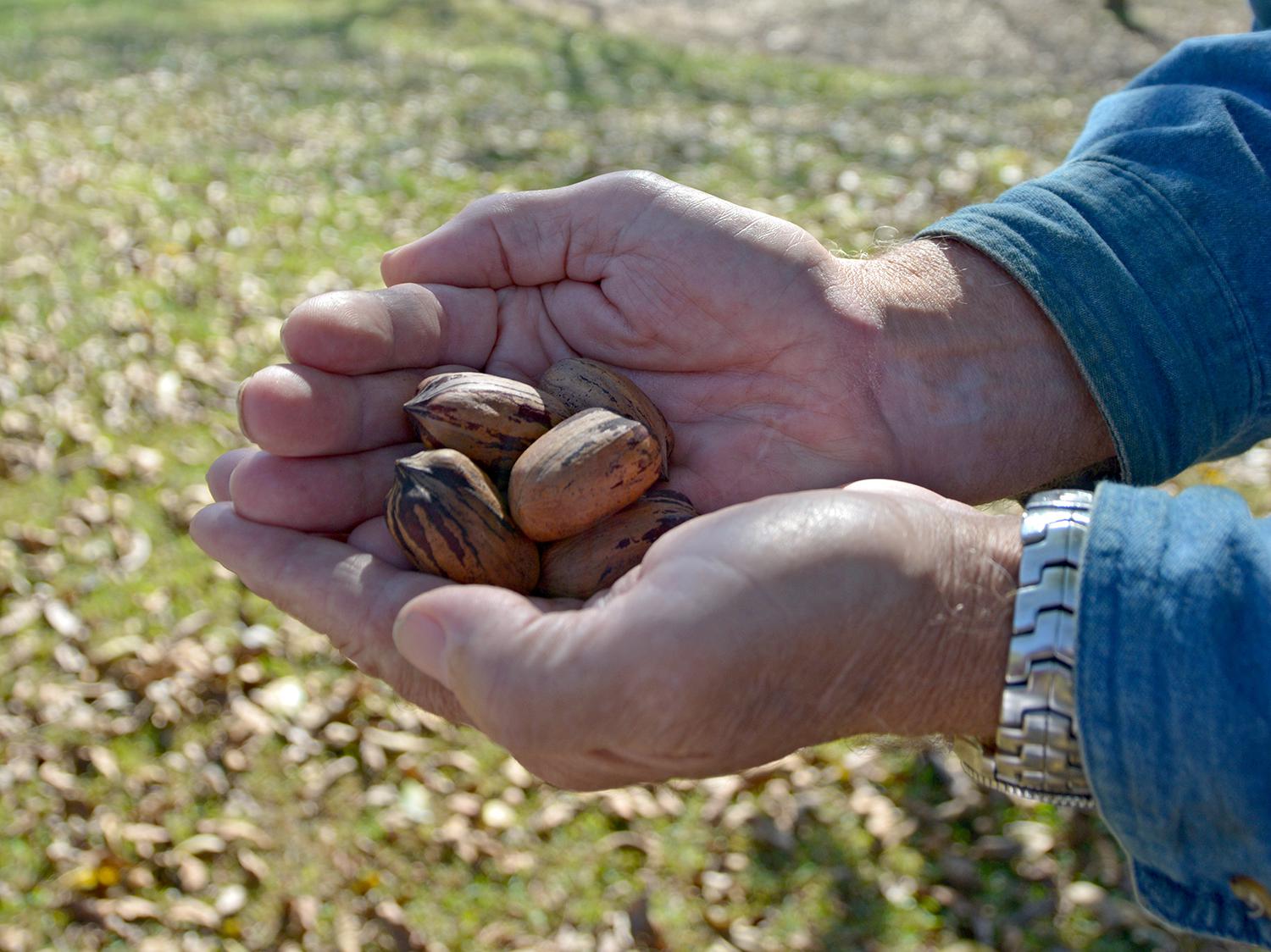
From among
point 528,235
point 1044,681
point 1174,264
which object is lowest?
point 1044,681

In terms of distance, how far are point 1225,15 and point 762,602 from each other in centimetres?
982

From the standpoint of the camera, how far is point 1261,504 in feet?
14.4

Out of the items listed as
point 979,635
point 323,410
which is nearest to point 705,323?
point 323,410

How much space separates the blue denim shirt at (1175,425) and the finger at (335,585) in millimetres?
1176

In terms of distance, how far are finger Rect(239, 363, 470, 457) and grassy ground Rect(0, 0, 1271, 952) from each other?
4.79 feet

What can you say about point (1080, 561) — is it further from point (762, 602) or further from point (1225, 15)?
point (1225, 15)

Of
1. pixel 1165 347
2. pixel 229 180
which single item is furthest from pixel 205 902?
pixel 229 180

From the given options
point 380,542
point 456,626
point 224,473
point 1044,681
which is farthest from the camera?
point 224,473

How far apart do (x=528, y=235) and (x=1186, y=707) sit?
1897mm

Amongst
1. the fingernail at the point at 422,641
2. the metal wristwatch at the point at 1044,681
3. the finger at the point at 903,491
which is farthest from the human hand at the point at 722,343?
the metal wristwatch at the point at 1044,681

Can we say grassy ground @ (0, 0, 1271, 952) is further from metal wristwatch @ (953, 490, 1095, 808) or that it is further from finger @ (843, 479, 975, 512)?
metal wristwatch @ (953, 490, 1095, 808)

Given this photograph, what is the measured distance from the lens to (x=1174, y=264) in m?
2.45

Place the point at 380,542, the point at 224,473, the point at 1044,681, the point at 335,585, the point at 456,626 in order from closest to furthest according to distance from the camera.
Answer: the point at 1044,681 → the point at 456,626 → the point at 335,585 → the point at 380,542 → the point at 224,473

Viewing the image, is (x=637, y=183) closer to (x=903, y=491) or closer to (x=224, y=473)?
(x=903, y=491)
